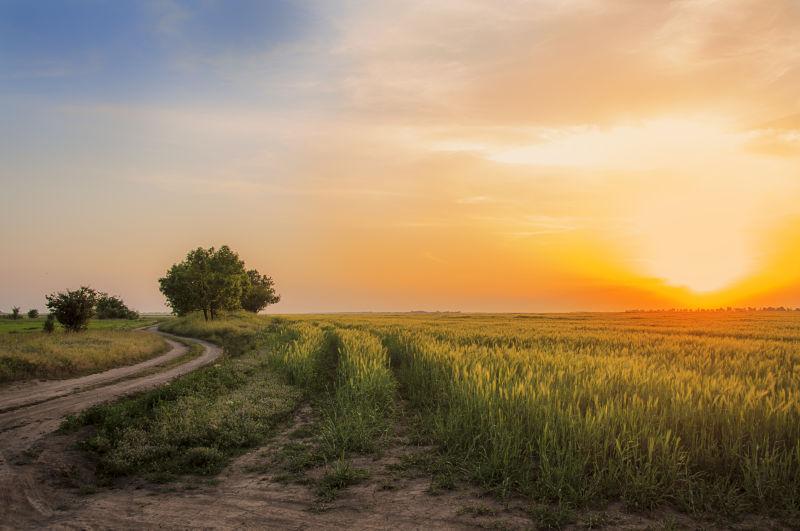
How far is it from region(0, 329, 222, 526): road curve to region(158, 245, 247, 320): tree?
44.4 metres

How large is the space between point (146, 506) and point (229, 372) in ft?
38.4

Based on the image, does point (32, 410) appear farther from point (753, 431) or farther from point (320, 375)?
point (753, 431)

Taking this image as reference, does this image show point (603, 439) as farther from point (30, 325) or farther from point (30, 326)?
point (30, 325)

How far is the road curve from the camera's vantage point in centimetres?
823

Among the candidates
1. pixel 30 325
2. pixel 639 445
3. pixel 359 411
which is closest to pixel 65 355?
pixel 359 411

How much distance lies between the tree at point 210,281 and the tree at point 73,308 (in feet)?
99.9

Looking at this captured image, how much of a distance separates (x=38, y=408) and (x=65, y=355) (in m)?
11.0

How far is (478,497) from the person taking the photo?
24.1ft

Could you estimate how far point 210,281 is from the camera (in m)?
70.9

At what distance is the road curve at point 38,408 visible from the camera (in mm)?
8234

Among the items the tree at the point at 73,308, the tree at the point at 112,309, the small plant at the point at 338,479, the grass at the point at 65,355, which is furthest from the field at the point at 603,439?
the tree at the point at 112,309

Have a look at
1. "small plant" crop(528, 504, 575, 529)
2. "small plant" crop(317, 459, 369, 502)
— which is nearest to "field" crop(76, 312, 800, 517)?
"small plant" crop(528, 504, 575, 529)

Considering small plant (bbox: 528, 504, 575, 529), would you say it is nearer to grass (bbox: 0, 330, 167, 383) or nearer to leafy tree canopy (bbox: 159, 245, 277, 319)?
grass (bbox: 0, 330, 167, 383)

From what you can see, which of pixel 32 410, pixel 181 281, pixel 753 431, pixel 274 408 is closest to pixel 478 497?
pixel 753 431
